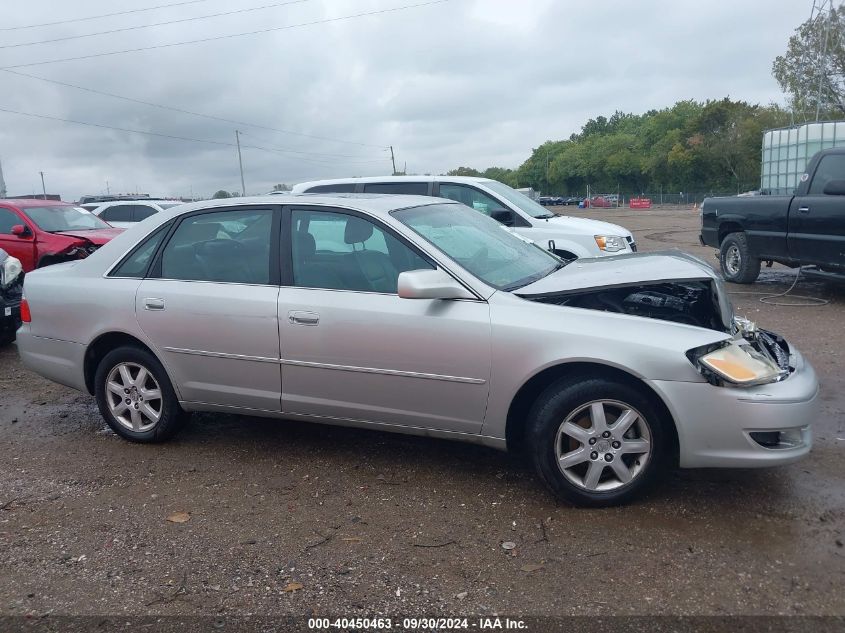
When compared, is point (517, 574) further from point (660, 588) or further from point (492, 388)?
point (492, 388)

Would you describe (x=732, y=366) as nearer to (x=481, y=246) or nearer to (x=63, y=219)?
(x=481, y=246)

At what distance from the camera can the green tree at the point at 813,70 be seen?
187ft

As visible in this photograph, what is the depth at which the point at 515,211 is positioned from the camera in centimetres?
913

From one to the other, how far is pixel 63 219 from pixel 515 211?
702 cm

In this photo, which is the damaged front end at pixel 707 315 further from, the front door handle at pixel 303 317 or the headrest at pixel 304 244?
the headrest at pixel 304 244

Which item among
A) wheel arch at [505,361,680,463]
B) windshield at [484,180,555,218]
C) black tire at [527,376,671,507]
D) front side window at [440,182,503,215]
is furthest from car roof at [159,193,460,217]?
windshield at [484,180,555,218]

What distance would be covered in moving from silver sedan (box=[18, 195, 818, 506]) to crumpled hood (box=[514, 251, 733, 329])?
0.02 metres

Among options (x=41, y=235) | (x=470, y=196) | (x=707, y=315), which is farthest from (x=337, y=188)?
(x=707, y=315)

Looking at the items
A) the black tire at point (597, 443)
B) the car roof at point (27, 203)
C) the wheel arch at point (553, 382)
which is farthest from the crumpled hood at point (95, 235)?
the black tire at point (597, 443)

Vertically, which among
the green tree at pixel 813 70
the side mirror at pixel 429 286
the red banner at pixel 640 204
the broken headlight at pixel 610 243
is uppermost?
the green tree at pixel 813 70

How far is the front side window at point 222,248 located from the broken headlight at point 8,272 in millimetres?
4137

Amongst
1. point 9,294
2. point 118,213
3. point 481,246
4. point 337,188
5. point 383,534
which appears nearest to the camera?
point 383,534

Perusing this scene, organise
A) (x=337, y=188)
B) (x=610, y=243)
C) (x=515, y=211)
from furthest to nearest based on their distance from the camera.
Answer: (x=337, y=188)
(x=515, y=211)
(x=610, y=243)

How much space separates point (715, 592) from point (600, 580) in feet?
1.50
